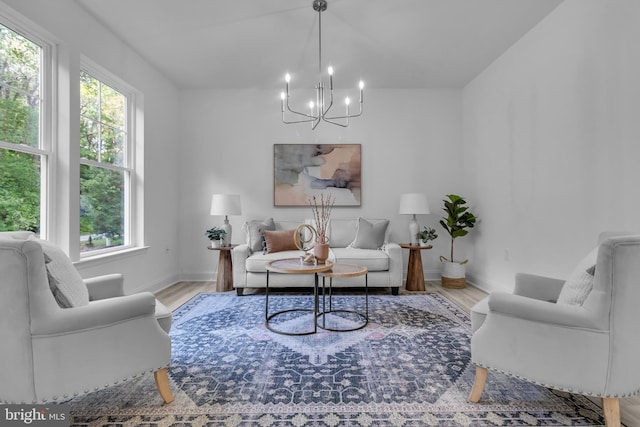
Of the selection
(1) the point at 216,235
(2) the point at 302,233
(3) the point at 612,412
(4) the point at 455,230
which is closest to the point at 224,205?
(1) the point at 216,235

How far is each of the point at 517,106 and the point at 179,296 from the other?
441cm

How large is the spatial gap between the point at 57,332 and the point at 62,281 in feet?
0.88

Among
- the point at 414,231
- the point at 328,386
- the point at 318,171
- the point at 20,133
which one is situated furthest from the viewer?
the point at 318,171

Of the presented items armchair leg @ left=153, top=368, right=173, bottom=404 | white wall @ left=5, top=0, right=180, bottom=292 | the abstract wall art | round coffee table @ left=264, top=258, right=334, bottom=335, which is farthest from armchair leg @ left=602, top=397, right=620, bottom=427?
white wall @ left=5, top=0, right=180, bottom=292

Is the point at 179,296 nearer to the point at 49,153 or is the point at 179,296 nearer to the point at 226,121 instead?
the point at 49,153

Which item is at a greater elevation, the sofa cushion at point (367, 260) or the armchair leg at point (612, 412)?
the sofa cushion at point (367, 260)

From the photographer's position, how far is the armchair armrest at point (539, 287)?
77.2 inches

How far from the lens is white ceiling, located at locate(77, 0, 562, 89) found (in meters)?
2.84

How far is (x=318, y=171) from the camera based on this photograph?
186 inches

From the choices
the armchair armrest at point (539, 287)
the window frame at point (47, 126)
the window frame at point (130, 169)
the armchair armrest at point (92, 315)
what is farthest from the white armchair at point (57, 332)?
the window frame at point (130, 169)

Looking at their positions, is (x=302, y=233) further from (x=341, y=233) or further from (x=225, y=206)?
(x=225, y=206)

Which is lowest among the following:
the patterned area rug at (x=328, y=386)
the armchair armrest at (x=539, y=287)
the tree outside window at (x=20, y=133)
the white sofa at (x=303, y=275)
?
the patterned area rug at (x=328, y=386)

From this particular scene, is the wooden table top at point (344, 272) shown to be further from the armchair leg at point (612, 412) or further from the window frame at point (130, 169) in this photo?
the window frame at point (130, 169)

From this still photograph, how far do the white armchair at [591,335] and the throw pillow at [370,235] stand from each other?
2.58 m
